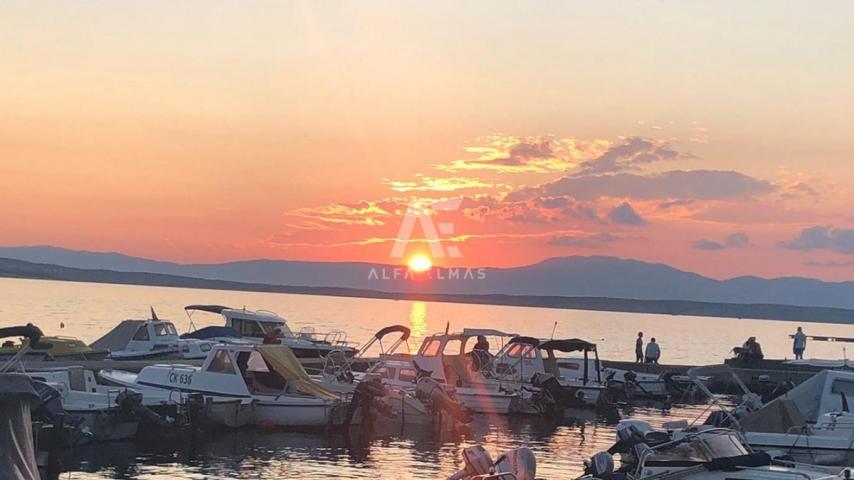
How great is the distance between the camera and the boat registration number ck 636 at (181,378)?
3148 centimetres

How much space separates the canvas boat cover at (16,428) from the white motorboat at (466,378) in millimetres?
21253

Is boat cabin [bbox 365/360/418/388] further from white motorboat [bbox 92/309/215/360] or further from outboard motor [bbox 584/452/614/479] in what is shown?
outboard motor [bbox 584/452/614/479]

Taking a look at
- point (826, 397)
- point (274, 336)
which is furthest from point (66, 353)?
point (826, 397)

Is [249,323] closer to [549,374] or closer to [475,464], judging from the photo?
[549,374]

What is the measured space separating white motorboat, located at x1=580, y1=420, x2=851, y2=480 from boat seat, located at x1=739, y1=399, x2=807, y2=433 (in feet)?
16.2

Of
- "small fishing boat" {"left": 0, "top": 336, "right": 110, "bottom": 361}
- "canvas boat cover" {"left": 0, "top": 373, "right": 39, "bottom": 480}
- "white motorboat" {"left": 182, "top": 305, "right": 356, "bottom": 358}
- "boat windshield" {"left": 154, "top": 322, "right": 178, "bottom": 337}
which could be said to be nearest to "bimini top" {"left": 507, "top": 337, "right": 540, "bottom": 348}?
"white motorboat" {"left": 182, "top": 305, "right": 356, "bottom": 358}

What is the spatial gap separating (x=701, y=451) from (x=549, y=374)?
2508cm

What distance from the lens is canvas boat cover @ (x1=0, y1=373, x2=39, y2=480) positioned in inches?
609

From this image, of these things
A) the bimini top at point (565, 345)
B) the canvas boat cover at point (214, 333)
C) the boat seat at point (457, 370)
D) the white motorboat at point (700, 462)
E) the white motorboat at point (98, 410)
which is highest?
the bimini top at point (565, 345)

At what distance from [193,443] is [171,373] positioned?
3780mm

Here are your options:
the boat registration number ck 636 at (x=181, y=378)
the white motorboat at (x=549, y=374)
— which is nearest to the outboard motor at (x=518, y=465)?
the boat registration number ck 636 at (x=181, y=378)

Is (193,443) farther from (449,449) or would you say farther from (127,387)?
(449,449)

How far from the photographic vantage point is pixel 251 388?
32.2 m

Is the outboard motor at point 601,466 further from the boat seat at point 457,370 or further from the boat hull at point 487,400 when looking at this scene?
the boat seat at point 457,370
